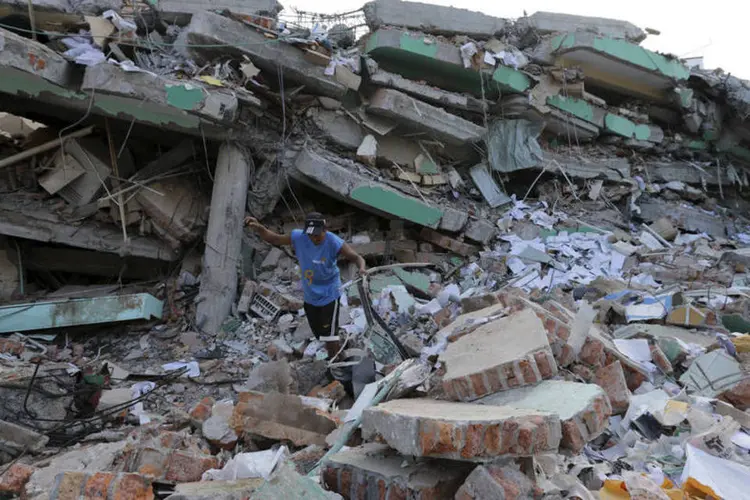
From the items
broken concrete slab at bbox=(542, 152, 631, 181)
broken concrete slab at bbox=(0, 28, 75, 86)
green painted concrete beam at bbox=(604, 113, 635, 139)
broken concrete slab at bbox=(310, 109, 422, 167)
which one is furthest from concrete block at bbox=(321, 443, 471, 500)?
green painted concrete beam at bbox=(604, 113, 635, 139)

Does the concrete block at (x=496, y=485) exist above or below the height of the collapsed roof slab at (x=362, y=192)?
above

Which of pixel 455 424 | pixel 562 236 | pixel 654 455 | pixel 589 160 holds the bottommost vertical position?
pixel 562 236

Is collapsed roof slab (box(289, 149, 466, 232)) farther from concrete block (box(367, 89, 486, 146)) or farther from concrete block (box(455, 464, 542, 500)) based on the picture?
concrete block (box(455, 464, 542, 500))

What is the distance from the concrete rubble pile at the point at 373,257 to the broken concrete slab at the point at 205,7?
0.03m

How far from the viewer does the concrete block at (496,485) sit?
1937 mm

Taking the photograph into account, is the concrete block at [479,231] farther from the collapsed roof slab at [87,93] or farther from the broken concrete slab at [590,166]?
the collapsed roof slab at [87,93]

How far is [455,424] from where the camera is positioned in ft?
6.66

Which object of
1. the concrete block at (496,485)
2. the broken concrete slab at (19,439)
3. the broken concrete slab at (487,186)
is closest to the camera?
the concrete block at (496,485)

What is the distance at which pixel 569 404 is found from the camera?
2.44 metres

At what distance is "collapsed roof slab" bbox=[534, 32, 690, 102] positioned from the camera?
8773mm

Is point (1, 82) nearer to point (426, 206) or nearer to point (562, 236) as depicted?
point (426, 206)

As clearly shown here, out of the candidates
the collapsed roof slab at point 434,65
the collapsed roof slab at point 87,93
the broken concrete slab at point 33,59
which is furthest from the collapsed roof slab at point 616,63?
the broken concrete slab at point 33,59

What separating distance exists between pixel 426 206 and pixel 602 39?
13.3ft

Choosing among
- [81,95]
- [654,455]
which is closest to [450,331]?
[654,455]
